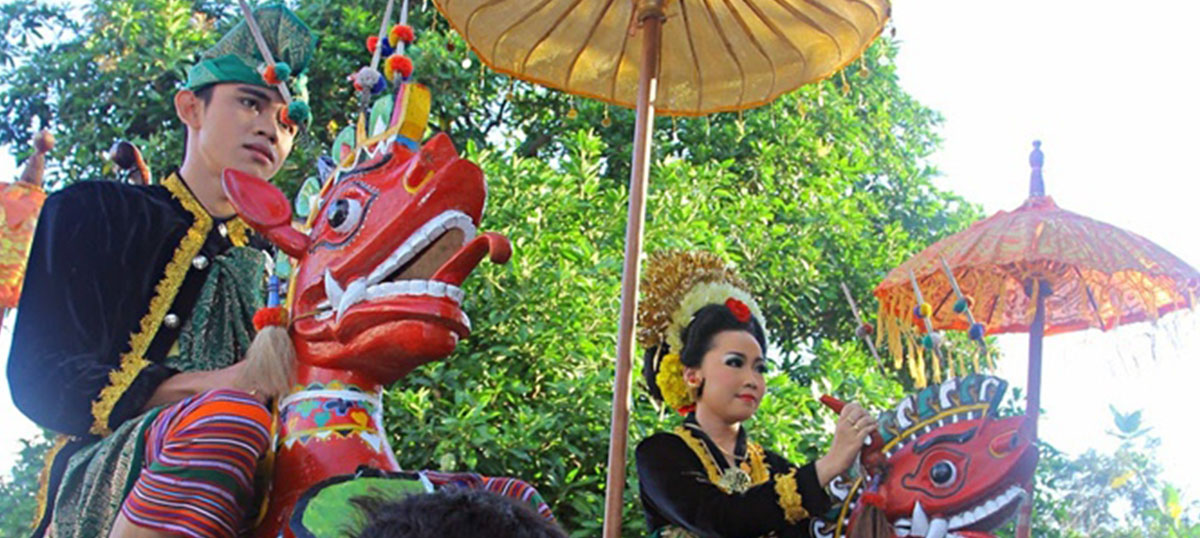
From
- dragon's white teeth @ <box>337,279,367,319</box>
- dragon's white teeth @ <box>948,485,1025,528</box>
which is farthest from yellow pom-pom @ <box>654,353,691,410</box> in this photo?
dragon's white teeth @ <box>337,279,367,319</box>

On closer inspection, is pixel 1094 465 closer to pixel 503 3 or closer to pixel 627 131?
pixel 627 131

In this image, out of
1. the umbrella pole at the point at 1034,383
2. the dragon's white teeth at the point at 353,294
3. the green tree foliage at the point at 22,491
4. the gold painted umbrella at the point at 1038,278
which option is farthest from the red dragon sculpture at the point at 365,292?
the green tree foliage at the point at 22,491

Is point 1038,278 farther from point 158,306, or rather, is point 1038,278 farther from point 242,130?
point 158,306

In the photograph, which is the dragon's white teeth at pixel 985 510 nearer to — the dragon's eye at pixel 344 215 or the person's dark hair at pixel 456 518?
the dragon's eye at pixel 344 215

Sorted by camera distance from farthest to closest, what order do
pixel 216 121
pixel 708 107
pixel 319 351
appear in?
pixel 708 107 < pixel 216 121 < pixel 319 351

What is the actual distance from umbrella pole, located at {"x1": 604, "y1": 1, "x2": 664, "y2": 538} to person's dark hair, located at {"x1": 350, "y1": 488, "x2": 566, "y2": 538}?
77.6 inches

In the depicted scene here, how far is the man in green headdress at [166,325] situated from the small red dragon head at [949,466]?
1834mm

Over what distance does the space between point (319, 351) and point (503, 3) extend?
1739 mm

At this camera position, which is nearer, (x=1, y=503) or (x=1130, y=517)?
(x=1, y=503)

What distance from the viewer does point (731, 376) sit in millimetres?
4559

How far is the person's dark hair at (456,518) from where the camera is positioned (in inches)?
66.4

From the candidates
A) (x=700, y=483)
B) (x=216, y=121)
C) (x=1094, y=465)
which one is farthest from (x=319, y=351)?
(x=1094, y=465)

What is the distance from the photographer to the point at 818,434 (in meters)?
8.10

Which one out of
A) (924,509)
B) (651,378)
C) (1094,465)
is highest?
(1094,465)
